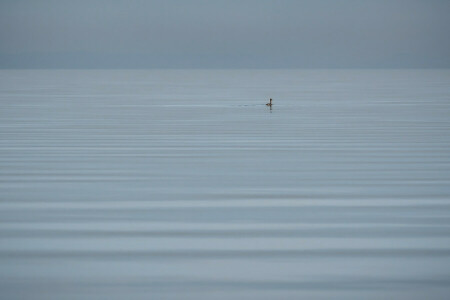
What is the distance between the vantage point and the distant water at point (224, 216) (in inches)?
187

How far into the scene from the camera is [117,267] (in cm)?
502

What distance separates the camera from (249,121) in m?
15.6

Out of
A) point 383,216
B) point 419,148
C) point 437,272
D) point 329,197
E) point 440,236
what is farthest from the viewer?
point 419,148

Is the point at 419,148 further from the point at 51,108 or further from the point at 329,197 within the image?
the point at 51,108

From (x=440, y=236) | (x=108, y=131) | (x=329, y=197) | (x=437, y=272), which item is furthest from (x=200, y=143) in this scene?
(x=437, y=272)

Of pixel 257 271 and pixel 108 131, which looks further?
pixel 108 131

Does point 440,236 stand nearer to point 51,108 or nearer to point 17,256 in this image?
point 17,256

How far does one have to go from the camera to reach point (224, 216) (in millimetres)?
6418

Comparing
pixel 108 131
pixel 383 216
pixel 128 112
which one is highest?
pixel 128 112

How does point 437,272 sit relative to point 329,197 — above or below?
below

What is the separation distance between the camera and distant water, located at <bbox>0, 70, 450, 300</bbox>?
475cm

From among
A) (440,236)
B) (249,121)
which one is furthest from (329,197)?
(249,121)

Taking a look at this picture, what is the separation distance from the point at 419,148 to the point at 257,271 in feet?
21.2

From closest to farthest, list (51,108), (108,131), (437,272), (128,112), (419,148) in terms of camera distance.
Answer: (437,272)
(419,148)
(108,131)
(128,112)
(51,108)
